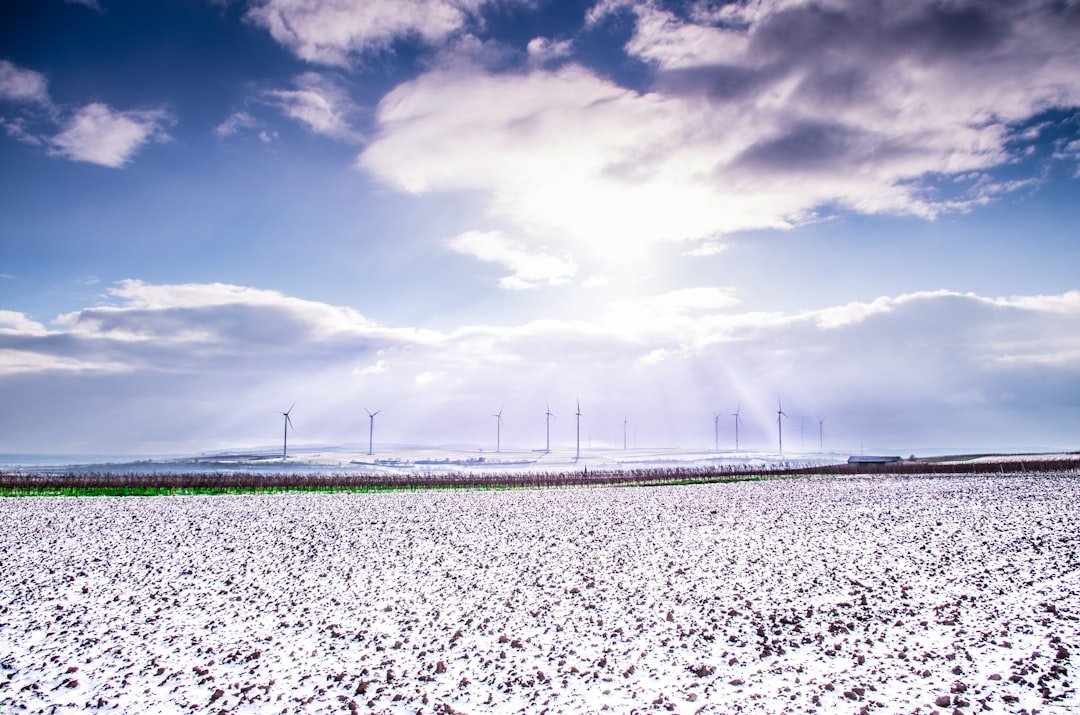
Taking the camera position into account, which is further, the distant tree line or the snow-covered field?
the distant tree line

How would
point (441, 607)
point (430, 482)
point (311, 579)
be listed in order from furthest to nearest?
point (430, 482)
point (311, 579)
point (441, 607)

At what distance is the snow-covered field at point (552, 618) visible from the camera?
990 cm

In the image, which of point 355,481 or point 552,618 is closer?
point 552,618

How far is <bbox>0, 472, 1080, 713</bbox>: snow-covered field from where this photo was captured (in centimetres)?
990

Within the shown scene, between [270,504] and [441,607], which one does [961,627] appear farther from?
[270,504]

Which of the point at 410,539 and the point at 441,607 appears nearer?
the point at 441,607

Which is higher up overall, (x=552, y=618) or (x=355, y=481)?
(x=552, y=618)

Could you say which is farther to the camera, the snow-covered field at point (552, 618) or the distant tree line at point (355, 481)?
the distant tree line at point (355, 481)

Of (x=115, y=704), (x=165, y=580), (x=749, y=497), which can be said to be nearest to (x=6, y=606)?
(x=165, y=580)

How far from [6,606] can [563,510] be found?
932 inches

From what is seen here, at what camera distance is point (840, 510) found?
30.7 meters

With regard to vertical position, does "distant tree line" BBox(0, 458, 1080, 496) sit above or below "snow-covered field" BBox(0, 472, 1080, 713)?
below

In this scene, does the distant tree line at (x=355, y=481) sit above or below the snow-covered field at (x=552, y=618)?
below

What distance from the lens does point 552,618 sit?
44.9 ft
